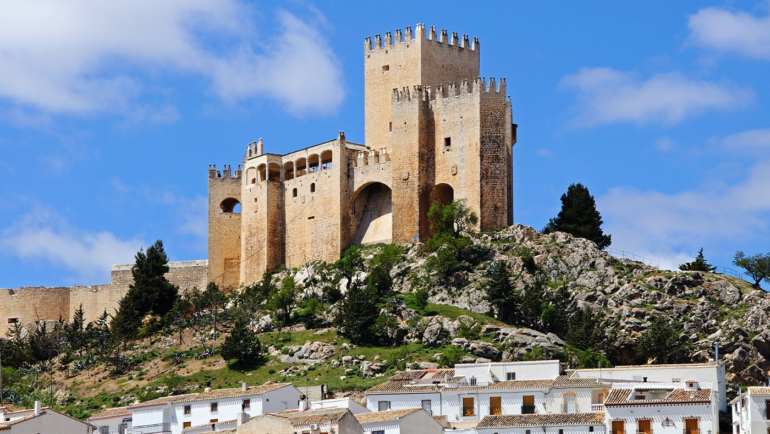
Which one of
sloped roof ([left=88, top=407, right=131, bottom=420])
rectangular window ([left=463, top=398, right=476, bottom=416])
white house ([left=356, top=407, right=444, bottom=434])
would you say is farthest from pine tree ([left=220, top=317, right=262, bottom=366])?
white house ([left=356, top=407, right=444, bottom=434])

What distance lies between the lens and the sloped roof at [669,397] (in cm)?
4234

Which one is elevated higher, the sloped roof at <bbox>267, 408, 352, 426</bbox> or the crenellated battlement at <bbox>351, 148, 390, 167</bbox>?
the crenellated battlement at <bbox>351, 148, 390, 167</bbox>

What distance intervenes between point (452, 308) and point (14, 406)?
21330 millimetres

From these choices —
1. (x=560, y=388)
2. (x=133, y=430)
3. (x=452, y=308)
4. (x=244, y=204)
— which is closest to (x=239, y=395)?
(x=133, y=430)

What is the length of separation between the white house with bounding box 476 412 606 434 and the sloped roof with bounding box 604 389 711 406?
0.78 m

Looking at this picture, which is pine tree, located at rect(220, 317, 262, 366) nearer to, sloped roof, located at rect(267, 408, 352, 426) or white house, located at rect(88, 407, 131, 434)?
white house, located at rect(88, 407, 131, 434)

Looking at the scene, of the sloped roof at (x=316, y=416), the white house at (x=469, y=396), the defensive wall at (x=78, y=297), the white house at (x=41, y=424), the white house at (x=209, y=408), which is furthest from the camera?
the defensive wall at (x=78, y=297)

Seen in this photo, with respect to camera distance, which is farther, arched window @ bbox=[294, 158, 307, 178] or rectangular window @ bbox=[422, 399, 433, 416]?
arched window @ bbox=[294, 158, 307, 178]

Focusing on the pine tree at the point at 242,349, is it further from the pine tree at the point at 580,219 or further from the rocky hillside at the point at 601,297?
the pine tree at the point at 580,219

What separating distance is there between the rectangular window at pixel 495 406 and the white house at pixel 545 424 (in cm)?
Answer: 238

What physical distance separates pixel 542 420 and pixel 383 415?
212 inches

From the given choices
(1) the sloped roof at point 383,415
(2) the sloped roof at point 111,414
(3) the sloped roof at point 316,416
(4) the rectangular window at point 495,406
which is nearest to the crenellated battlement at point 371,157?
(2) the sloped roof at point 111,414

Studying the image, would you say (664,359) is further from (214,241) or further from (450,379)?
(214,241)

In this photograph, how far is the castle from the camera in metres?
68.7
